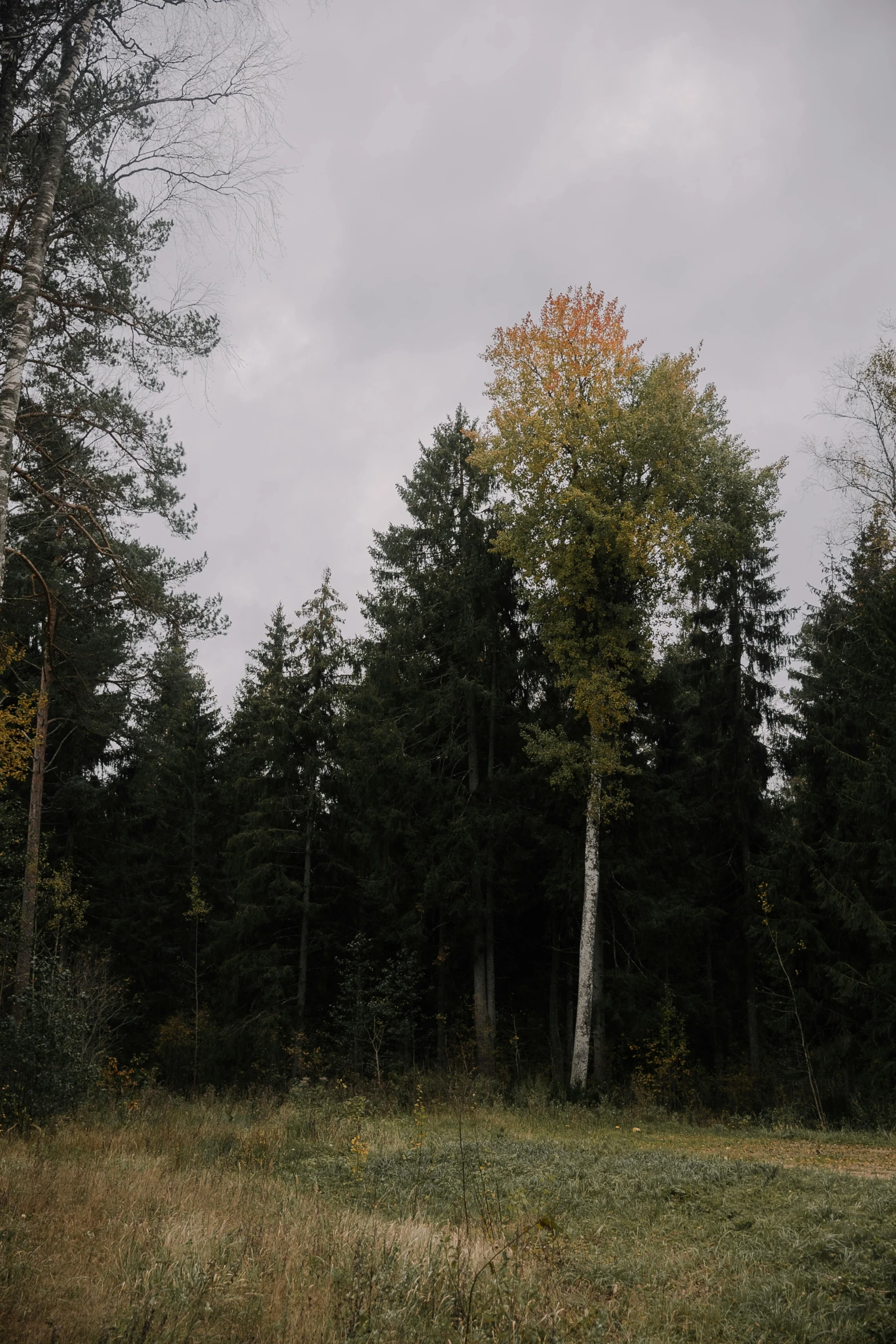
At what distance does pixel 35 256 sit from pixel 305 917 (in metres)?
18.6

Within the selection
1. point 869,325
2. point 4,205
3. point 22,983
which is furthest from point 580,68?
point 22,983

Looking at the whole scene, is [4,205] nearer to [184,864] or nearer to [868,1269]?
[868,1269]

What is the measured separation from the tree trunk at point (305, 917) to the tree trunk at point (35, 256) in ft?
52.4

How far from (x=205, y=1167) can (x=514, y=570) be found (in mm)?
15010

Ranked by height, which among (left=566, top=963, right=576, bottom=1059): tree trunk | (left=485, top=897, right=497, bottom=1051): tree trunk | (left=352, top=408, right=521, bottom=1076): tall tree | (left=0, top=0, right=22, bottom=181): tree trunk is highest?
(left=0, top=0, right=22, bottom=181): tree trunk

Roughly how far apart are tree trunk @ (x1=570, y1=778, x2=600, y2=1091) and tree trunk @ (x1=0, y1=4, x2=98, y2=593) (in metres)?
11.2

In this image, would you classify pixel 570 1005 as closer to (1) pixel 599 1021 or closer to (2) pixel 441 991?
(2) pixel 441 991

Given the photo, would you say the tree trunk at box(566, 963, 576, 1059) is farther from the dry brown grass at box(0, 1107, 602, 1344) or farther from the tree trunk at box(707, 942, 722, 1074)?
the dry brown grass at box(0, 1107, 602, 1344)

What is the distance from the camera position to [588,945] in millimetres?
15359

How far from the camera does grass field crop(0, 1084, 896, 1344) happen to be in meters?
3.76

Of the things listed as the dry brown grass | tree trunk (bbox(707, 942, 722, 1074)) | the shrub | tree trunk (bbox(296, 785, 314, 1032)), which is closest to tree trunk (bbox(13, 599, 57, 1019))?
the shrub

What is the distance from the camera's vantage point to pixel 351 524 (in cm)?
2500

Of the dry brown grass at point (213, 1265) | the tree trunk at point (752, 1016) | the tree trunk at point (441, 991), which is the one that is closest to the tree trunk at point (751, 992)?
the tree trunk at point (752, 1016)

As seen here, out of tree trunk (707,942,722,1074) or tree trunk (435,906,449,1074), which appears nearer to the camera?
tree trunk (435,906,449,1074)
